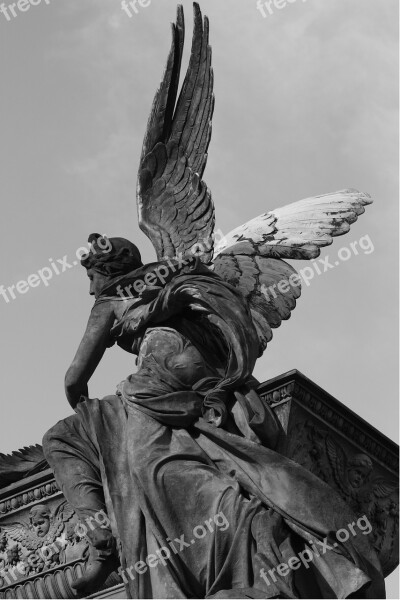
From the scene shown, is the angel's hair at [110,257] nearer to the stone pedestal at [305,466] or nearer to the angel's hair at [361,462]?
the stone pedestal at [305,466]

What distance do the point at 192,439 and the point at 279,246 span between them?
8.99 ft

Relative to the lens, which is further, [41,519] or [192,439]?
[41,519]

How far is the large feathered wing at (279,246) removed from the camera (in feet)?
49.3

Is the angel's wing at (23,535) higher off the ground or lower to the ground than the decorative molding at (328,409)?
higher

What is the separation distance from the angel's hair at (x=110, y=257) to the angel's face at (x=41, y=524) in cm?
186

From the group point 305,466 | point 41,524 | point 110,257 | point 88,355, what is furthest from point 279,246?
point 41,524

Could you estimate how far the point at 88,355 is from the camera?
46.3 ft

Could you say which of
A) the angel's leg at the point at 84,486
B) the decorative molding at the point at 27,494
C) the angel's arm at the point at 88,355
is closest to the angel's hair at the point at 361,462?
the angel's leg at the point at 84,486

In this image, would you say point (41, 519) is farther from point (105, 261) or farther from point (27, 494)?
point (105, 261)

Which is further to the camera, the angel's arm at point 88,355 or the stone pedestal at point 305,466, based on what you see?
the angel's arm at point 88,355

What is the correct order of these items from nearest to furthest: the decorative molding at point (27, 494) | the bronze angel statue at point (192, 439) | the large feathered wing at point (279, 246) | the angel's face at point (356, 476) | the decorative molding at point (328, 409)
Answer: the bronze angel statue at point (192, 439) < the decorative molding at point (328, 409) < the angel's face at point (356, 476) < the decorative molding at point (27, 494) < the large feathered wing at point (279, 246)

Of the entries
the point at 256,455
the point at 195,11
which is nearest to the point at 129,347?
the point at 256,455

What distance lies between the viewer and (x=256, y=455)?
1298cm

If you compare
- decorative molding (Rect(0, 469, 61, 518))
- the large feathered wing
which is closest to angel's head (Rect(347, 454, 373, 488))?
the large feathered wing
